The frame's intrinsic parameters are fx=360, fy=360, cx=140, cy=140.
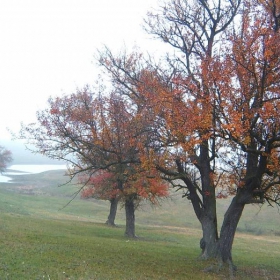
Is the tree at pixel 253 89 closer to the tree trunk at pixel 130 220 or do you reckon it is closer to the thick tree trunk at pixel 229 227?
the thick tree trunk at pixel 229 227

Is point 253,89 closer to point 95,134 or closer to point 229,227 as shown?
point 229,227

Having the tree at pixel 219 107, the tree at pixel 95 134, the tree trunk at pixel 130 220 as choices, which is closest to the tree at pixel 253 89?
the tree at pixel 219 107

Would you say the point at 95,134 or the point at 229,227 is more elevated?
the point at 95,134

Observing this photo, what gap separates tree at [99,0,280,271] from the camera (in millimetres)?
14023

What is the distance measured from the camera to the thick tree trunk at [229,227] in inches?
700

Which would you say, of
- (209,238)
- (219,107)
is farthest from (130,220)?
(219,107)

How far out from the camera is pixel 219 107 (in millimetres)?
14172

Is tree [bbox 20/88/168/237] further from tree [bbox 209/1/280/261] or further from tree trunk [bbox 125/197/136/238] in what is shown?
tree trunk [bbox 125/197/136/238]

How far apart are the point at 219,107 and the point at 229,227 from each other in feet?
22.9

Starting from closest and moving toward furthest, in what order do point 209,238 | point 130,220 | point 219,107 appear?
1. point 219,107
2. point 209,238
3. point 130,220

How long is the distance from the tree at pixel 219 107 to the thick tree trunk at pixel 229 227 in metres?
0.05

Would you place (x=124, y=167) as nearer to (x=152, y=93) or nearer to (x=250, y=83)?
(x=152, y=93)

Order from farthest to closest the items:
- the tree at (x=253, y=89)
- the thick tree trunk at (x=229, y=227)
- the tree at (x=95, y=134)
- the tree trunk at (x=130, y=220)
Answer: the tree trunk at (x=130, y=220), the tree at (x=95, y=134), the thick tree trunk at (x=229, y=227), the tree at (x=253, y=89)

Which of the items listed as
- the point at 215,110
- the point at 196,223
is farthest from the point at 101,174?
the point at 196,223
